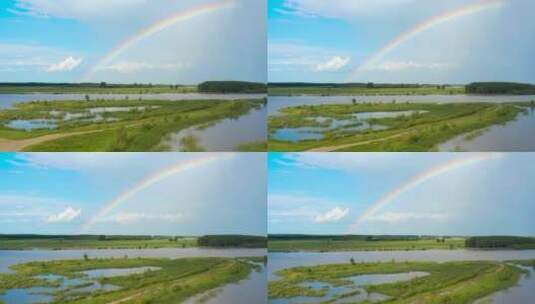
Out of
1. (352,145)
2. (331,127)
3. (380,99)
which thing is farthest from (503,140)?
(331,127)

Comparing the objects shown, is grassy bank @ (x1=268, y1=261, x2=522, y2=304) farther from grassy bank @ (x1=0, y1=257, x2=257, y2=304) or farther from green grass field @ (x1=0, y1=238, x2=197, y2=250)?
green grass field @ (x1=0, y1=238, x2=197, y2=250)

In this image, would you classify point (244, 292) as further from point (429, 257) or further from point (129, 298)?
point (429, 257)

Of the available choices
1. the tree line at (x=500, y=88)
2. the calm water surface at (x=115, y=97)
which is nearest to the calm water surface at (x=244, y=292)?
the calm water surface at (x=115, y=97)

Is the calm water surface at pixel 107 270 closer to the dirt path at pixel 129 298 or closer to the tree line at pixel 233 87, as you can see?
the dirt path at pixel 129 298

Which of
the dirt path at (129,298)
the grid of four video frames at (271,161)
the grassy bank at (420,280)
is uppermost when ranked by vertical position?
the grid of four video frames at (271,161)

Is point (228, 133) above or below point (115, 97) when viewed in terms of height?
below

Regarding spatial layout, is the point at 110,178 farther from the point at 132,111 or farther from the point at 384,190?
the point at 384,190
